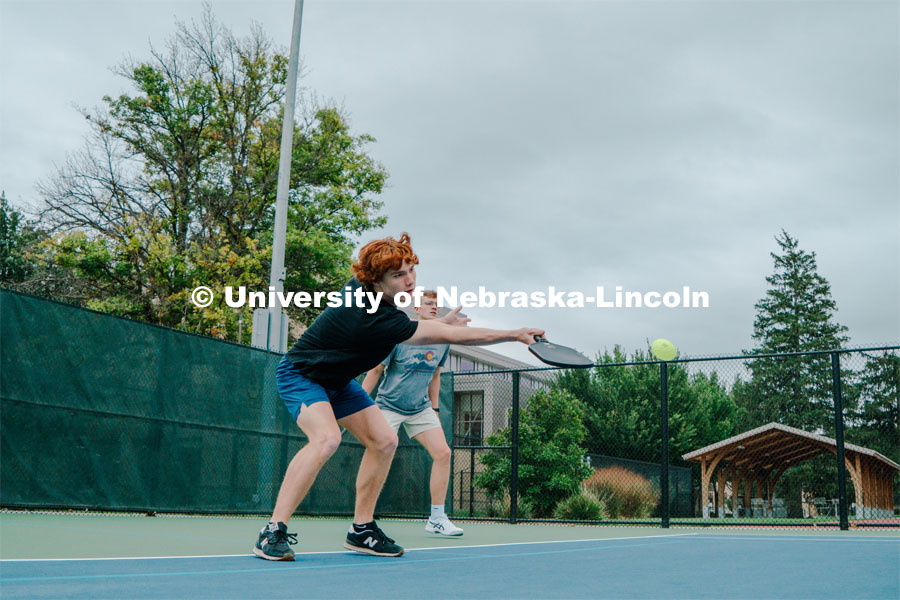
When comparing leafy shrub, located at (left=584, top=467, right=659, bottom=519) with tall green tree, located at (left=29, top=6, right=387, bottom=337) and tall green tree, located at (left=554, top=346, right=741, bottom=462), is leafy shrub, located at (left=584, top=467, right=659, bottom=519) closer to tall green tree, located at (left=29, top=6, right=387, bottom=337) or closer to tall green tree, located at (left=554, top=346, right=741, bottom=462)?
tall green tree, located at (left=554, top=346, right=741, bottom=462)

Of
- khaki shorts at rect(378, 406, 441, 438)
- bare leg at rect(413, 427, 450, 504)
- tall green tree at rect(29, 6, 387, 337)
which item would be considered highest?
tall green tree at rect(29, 6, 387, 337)

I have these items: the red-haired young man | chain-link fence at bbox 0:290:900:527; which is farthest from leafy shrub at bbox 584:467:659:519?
the red-haired young man

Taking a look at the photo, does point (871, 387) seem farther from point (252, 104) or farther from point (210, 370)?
point (210, 370)

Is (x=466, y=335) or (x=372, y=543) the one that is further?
(x=372, y=543)

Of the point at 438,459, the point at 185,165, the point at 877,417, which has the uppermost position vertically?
the point at 185,165

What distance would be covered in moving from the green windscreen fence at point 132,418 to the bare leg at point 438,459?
2718mm

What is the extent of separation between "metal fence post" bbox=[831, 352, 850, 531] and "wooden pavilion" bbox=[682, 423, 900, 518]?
36.5 feet

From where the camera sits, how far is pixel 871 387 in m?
22.8

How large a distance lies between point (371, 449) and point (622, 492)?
15407 millimetres

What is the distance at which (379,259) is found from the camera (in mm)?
3479

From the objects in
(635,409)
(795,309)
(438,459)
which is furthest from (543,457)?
(795,309)

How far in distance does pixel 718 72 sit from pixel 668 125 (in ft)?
8.31

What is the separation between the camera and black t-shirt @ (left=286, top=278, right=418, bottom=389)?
3.45m

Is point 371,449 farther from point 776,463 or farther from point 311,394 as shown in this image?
point 776,463
